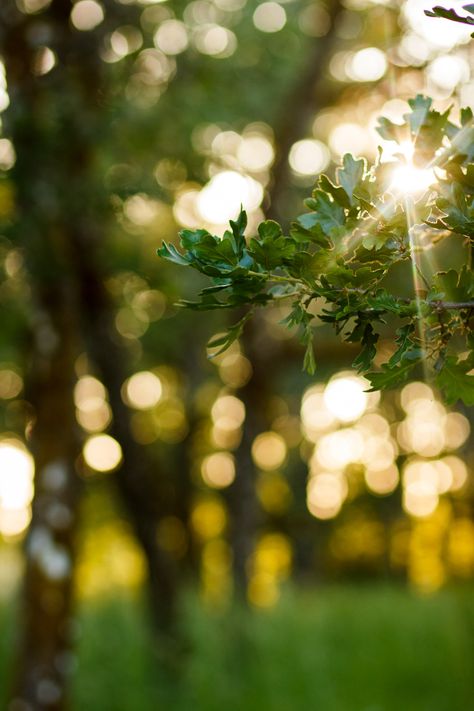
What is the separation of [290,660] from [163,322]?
202 inches

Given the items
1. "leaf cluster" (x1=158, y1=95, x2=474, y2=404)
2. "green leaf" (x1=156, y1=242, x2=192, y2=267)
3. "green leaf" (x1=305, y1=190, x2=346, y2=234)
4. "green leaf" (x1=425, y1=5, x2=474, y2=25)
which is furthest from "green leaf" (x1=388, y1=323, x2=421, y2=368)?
"green leaf" (x1=425, y1=5, x2=474, y2=25)

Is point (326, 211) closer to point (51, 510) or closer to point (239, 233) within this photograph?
point (239, 233)

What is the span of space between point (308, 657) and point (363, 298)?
930 centimetres

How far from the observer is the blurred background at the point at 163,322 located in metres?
6.73

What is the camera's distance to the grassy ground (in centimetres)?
932

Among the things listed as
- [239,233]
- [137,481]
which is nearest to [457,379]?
[239,233]

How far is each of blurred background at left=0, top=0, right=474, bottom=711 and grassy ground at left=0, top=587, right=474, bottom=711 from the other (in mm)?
33

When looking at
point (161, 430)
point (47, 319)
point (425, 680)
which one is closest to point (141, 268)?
point (47, 319)

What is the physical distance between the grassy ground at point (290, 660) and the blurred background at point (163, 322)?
0.03 m

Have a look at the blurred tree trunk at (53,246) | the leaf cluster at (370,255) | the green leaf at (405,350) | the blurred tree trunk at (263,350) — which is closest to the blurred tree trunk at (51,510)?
the blurred tree trunk at (53,246)

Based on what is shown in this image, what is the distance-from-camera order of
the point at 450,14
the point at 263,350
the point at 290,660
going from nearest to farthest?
the point at 450,14
the point at 290,660
the point at 263,350

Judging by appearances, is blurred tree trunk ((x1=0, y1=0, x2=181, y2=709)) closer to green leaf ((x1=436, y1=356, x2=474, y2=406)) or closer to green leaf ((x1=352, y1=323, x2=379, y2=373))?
green leaf ((x1=352, y1=323, x2=379, y2=373))

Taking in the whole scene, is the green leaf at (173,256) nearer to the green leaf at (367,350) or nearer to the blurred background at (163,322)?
the green leaf at (367,350)

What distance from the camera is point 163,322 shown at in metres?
13.2
